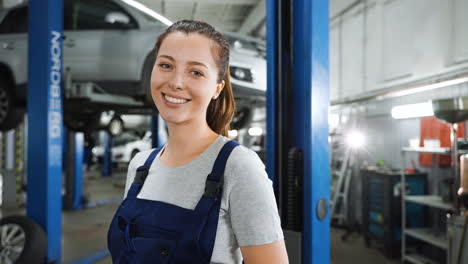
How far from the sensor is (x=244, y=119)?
4270mm

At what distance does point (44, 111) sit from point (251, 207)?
239cm

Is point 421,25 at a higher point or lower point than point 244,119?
higher

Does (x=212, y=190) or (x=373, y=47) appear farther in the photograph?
(x=373, y=47)

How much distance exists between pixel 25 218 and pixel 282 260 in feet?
8.30

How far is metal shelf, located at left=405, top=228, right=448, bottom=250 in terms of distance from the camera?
3.60 meters

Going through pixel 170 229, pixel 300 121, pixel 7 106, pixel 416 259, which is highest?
pixel 7 106

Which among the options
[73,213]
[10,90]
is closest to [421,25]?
[10,90]

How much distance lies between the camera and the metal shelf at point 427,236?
3.60m

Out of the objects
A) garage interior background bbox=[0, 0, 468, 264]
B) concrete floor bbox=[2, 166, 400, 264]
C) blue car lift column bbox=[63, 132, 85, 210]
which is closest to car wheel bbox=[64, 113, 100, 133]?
blue car lift column bbox=[63, 132, 85, 210]

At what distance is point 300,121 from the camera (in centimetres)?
135

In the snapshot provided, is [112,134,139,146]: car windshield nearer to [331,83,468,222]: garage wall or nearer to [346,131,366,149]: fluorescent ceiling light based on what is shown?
[331,83,468,222]: garage wall

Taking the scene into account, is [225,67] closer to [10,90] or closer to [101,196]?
[10,90]

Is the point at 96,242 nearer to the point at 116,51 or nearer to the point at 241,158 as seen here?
the point at 116,51

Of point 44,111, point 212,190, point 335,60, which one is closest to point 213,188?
point 212,190
